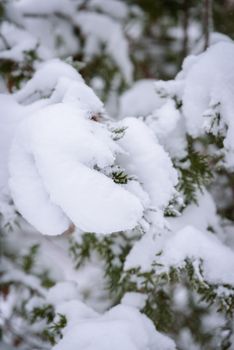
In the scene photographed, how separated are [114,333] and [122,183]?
2.10ft

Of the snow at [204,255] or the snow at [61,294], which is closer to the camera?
the snow at [204,255]

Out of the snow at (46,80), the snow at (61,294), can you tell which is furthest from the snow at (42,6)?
the snow at (61,294)

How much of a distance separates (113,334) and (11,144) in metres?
0.84

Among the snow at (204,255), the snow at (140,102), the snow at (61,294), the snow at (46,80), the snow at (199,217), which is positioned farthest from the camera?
the snow at (140,102)

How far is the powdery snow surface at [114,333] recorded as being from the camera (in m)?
1.43

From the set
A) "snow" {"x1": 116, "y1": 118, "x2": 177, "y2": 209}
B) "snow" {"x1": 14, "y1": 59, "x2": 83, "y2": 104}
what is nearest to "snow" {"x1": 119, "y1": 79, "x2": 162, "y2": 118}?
"snow" {"x1": 14, "y1": 59, "x2": 83, "y2": 104}

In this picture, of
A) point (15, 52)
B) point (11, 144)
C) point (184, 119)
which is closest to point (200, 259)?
point (184, 119)

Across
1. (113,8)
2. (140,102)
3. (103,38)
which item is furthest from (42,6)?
(140,102)

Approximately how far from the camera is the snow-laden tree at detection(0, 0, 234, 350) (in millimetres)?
1189

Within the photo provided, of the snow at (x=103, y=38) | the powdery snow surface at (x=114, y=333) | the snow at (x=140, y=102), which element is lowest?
the powdery snow surface at (x=114, y=333)

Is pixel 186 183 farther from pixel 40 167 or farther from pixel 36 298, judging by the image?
pixel 36 298

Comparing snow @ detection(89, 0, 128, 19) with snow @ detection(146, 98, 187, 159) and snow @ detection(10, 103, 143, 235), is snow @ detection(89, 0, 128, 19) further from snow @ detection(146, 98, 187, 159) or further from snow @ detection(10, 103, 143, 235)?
snow @ detection(10, 103, 143, 235)

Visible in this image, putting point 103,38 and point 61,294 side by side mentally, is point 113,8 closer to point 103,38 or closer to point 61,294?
point 103,38

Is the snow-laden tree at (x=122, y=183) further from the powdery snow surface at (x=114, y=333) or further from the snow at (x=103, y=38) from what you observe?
the snow at (x=103, y=38)
